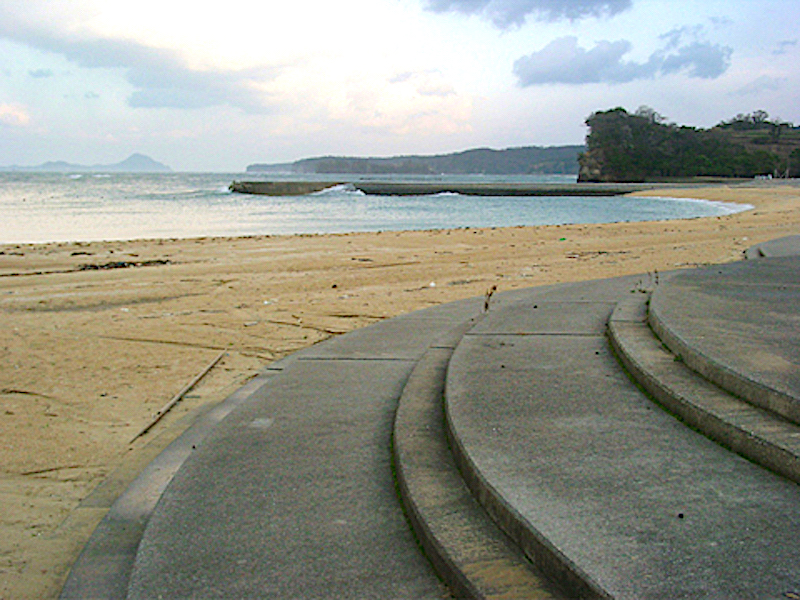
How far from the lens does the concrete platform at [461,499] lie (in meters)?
2.12

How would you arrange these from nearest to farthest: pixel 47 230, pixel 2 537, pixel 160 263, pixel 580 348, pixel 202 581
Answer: pixel 202 581 < pixel 2 537 < pixel 580 348 < pixel 160 263 < pixel 47 230

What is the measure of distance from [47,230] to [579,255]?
64.4ft

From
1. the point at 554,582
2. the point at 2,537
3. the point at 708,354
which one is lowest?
the point at 2,537

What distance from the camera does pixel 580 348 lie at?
455 centimetres

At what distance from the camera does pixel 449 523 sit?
2439mm

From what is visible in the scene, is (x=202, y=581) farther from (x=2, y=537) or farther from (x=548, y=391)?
(x=548, y=391)

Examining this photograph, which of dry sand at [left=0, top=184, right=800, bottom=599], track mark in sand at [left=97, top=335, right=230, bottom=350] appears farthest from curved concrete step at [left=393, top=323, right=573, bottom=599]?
track mark in sand at [left=97, top=335, right=230, bottom=350]

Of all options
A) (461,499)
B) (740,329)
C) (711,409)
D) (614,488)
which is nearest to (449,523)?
(461,499)

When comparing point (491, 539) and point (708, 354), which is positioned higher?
point (708, 354)

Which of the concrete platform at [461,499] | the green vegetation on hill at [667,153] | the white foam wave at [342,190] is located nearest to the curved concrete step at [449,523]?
the concrete platform at [461,499]

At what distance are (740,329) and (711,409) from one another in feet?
4.78

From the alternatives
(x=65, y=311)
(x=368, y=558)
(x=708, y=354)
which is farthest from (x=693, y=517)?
(x=65, y=311)

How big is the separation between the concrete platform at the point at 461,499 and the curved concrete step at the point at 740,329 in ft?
0.22

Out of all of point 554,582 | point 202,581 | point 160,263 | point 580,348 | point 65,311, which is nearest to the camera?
point 554,582
